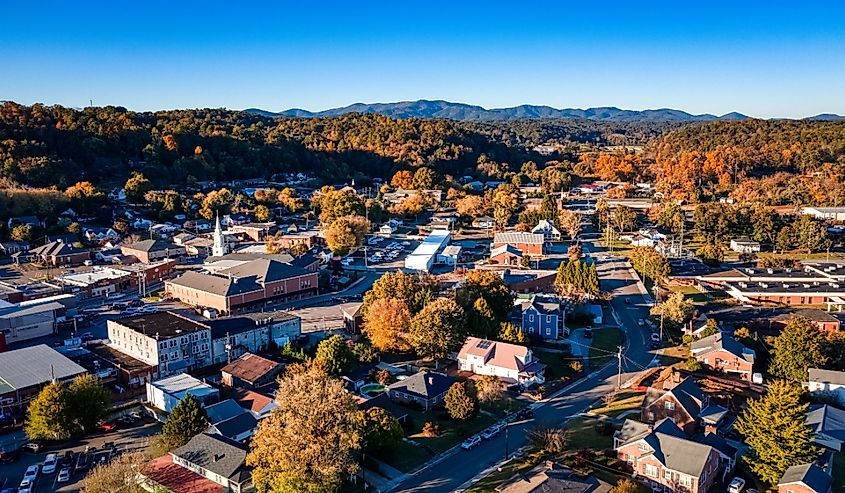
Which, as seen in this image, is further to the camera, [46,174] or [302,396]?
[46,174]

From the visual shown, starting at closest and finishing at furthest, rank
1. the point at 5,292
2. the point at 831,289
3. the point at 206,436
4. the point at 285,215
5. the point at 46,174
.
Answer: the point at 206,436 < the point at 5,292 < the point at 831,289 < the point at 46,174 < the point at 285,215

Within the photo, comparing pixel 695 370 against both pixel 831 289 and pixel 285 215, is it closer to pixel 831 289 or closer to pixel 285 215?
pixel 831 289

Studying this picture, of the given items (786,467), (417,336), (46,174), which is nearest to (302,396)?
(417,336)

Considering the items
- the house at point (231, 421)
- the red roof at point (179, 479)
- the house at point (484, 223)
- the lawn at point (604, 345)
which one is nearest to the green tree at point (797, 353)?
the lawn at point (604, 345)

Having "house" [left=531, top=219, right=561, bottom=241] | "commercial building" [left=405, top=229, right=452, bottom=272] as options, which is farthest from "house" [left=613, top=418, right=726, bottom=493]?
"house" [left=531, top=219, right=561, bottom=241]

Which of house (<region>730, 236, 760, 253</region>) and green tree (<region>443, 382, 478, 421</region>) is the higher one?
house (<region>730, 236, 760, 253</region>)

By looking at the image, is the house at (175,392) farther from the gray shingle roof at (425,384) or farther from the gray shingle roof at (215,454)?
the gray shingle roof at (425,384)

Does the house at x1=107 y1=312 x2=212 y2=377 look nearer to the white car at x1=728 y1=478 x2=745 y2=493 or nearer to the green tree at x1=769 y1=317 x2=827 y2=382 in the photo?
the white car at x1=728 y1=478 x2=745 y2=493
